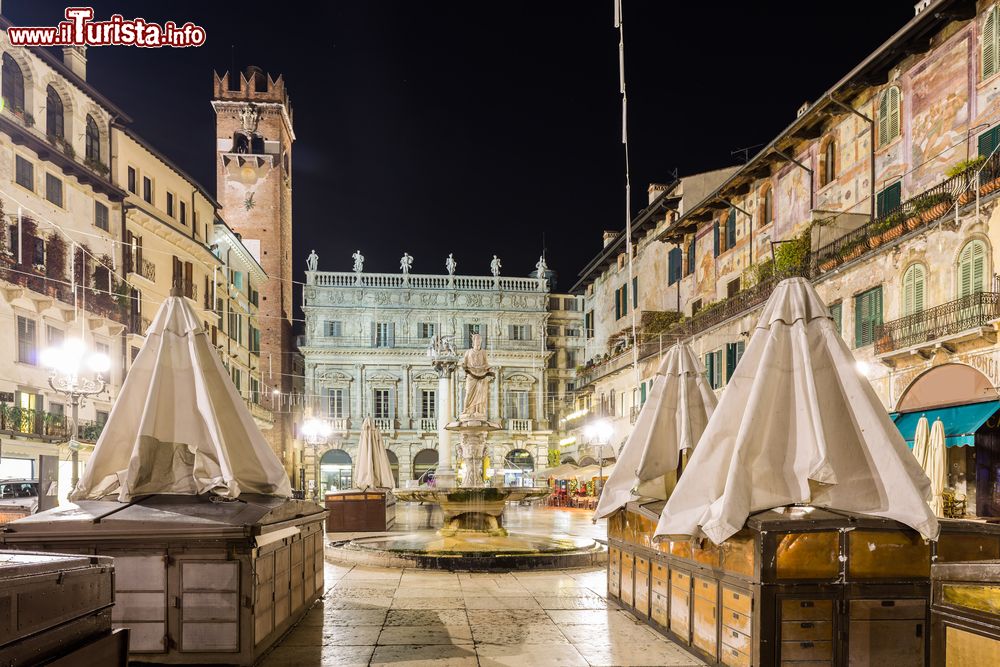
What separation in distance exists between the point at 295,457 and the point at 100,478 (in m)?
53.1

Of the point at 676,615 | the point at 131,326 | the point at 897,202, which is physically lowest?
the point at 676,615

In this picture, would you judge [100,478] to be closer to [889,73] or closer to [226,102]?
[889,73]

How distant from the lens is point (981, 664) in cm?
392

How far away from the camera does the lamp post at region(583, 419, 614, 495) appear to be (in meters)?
31.5

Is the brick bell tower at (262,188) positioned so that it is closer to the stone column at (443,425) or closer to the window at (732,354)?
the stone column at (443,425)

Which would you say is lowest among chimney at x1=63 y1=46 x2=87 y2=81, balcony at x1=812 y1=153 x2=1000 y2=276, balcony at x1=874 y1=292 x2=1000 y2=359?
balcony at x1=874 y1=292 x2=1000 y2=359

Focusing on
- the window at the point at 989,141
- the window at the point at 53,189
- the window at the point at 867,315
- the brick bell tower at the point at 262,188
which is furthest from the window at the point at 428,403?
the window at the point at 989,141

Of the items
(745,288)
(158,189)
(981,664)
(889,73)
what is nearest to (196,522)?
(981,664)

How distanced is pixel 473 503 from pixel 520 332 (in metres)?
43.6

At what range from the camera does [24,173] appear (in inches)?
1080

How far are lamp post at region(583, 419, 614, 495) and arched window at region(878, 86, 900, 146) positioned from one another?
556 inches

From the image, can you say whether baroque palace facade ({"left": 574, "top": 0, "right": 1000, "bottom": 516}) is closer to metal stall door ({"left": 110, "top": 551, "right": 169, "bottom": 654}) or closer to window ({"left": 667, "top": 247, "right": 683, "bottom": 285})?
window ({"left": 667, "top": 247, "right": 683, "bottom": 285})

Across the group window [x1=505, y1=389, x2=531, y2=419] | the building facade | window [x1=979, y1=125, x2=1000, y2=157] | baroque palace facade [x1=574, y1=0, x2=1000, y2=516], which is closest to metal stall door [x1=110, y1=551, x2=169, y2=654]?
baroque palace facade [x1=574, y1=0, x2=1000, y2=516]

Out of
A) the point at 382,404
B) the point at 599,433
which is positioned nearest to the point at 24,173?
the point at 599,433
